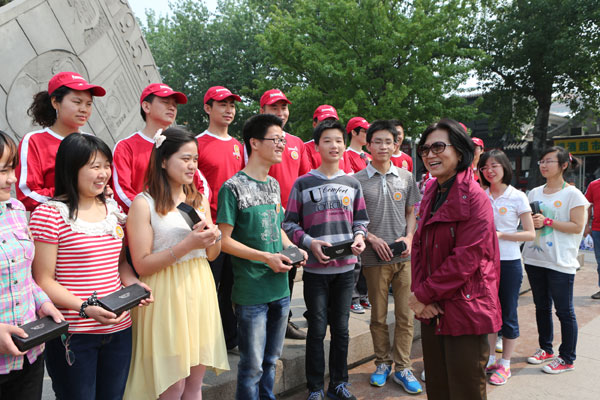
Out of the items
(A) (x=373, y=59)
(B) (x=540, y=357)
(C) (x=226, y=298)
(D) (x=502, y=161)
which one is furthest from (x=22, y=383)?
(A) (x=373, y=59)

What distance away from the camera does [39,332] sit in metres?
1.76

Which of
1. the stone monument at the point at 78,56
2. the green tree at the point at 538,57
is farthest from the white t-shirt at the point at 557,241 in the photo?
the green tree at the point at 538,57

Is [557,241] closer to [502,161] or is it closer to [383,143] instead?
[502,161]

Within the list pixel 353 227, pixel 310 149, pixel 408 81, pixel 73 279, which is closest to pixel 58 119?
pixel 73 279

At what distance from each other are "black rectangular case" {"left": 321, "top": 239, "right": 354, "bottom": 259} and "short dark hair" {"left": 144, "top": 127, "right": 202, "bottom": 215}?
1.17 meters

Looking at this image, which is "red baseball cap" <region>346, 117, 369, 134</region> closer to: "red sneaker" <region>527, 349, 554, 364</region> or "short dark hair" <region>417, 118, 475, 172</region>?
"short dark hair" <region>417, 118, 475, 172</region>

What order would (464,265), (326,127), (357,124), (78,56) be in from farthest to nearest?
(78,56) → (357,124) → (326,127) → (464,265)

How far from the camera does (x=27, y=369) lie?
190 centimetres

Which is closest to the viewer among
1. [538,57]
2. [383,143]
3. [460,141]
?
[460,141]

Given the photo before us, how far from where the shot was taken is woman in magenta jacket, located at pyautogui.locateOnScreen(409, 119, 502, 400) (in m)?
2.41

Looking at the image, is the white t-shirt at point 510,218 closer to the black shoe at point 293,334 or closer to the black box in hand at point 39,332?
the black shoe at point 293,334

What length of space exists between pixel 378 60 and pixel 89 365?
15.1 metres

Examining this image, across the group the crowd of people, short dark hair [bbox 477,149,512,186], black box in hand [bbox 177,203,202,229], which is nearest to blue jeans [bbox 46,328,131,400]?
the crowd of people

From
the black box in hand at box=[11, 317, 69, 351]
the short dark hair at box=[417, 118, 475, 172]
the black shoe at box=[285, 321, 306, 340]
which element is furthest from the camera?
the black shoe at box=[285, 321, 306, 340]
